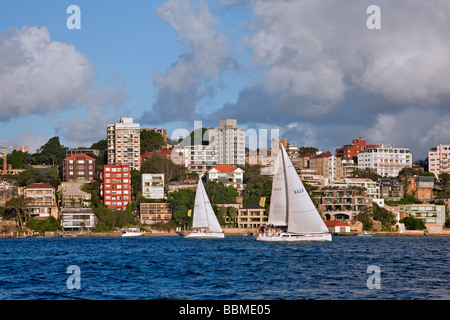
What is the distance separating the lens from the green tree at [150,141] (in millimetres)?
152875

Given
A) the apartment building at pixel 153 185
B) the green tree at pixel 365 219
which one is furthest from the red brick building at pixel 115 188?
the green tree at pixel 365 219

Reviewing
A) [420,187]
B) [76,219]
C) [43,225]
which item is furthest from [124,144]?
[420,187]

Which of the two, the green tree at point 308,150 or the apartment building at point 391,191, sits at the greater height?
the green tree at point 308,150

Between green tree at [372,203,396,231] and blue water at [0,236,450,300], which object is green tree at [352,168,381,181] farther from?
blue water at [0,236,450,300]

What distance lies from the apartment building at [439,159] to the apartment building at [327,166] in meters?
32.0

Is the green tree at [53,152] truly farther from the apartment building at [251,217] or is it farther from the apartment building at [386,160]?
the apartment building at [386,160]

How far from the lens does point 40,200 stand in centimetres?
10794

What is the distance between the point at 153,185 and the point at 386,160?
69114 millimetres

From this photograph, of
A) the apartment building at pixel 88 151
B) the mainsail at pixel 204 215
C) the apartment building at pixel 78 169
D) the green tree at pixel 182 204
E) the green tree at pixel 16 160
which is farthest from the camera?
the apartment building at pixel 88 151

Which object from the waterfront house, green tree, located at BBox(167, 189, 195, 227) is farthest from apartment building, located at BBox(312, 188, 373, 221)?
green tree, located at BBox(167, 189, 195, 227)

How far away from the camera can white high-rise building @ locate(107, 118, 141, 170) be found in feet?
449

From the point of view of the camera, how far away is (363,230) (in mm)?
105062

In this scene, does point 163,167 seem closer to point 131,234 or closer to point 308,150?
point 131,234
